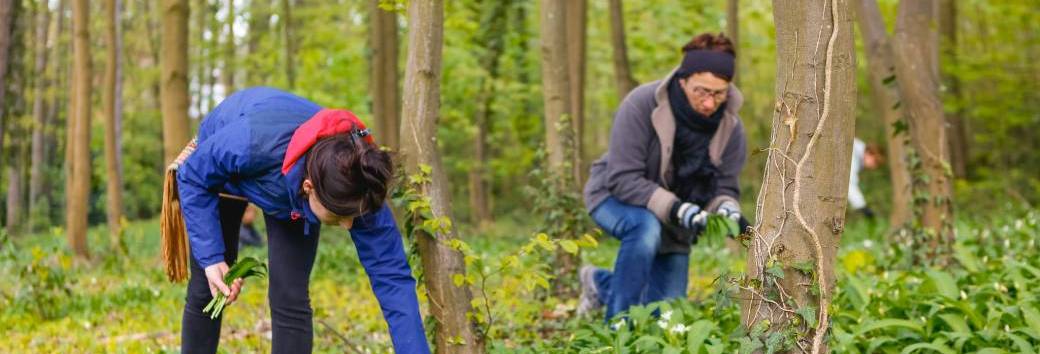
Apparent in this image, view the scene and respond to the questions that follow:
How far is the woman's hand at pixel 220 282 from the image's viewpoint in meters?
3.93

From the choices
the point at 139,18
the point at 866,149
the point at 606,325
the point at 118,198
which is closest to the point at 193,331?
the point at 606,325

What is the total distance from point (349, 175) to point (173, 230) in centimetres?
139

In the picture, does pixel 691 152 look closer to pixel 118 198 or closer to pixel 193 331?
pixel 193 331

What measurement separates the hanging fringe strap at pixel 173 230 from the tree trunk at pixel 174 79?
467 centimetres

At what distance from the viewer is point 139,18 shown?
25750 millimetres

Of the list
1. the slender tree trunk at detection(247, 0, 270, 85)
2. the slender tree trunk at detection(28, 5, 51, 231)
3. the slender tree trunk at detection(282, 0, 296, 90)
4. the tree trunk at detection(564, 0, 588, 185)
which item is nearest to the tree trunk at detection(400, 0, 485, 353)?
the tree trunk at detection(564, 0, 588, 185)

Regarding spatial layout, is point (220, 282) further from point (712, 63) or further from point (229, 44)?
point (229, 44)

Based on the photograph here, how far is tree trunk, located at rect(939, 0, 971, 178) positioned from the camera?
1862cm

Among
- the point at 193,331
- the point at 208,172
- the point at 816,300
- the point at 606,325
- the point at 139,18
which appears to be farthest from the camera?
the point at 139,18

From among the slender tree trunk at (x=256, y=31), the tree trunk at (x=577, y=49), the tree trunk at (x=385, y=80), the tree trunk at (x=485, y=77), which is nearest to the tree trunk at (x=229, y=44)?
the slender tree trunk at (x=256, y=31)

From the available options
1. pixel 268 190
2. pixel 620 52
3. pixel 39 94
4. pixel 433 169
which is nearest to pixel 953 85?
pixel 620 52

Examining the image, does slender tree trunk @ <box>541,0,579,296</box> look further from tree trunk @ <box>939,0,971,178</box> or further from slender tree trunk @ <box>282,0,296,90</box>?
tree trunk @ <box>939,0,971,178</box>

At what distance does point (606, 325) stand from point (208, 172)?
2356 mm

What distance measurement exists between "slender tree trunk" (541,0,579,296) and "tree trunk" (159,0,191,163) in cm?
323
